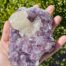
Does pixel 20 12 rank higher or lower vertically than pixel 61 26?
higher

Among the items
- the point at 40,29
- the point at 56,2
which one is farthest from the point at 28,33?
the point at 56,2

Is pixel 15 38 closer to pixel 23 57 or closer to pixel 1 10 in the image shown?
pixel 23 57

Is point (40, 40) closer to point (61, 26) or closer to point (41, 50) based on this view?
point (41, 50)

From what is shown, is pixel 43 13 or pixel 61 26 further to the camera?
pixel 61 26

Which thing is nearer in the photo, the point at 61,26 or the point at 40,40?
the point at 40,40

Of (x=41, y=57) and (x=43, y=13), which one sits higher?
(x=43, y=13)

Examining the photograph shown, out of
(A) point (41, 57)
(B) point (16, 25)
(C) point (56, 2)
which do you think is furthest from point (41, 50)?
(C) point (56, 2)
